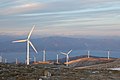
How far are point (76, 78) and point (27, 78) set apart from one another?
13.4ft

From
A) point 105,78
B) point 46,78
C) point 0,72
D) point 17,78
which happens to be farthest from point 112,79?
point 0,72

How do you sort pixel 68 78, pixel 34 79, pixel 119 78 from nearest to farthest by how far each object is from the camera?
1. pixel 34 79
2. pixel 68 78
3. pixel 119 78

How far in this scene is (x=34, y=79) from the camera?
26.9 meters

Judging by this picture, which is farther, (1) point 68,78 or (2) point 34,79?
(1) point 68,78

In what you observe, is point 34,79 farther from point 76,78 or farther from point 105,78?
point 105,78

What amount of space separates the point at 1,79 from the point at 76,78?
6.07m

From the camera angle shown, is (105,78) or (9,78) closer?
(9,78)

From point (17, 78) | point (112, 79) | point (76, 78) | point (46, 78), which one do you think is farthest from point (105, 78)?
point (17, 78)

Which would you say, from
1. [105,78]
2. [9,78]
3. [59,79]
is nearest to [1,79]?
[9,78]

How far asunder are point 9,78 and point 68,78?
15.4ft

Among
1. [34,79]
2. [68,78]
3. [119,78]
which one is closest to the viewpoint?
[34,79]

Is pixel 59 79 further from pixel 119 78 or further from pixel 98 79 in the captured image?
pixel 119 78

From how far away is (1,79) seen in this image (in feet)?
88.8

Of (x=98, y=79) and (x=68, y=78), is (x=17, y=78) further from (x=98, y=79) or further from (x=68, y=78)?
(x=98, y=79)
